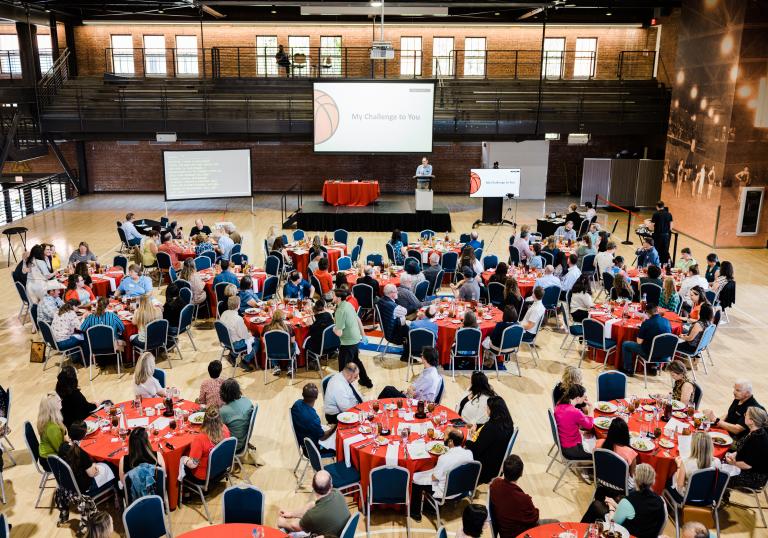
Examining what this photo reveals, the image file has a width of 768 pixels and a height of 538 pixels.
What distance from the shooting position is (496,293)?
13.1m

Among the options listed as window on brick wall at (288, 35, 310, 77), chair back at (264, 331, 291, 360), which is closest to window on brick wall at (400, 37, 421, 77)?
window on brick wall at (288, 35, 310, 77)

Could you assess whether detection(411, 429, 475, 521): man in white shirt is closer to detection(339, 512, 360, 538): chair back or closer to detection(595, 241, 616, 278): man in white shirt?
detection(339, 512, 360, 538): chair back

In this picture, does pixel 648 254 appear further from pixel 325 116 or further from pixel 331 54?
pixel 331 54

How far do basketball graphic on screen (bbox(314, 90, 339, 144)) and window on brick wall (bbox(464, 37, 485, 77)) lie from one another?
8655mm

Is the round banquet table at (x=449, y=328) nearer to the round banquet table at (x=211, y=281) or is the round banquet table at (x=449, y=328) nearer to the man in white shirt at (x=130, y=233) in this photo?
the round banquet table at (x=211, y=281)

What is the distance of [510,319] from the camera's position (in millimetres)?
10820

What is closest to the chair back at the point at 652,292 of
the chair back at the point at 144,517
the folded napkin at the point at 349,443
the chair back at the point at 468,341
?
the chair back at the point at 468,341

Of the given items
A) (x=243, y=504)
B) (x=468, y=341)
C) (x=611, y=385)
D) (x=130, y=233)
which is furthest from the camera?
(x=130, y=233)

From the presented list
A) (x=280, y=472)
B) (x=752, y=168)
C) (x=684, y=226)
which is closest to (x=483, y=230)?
(x=684, y=226)

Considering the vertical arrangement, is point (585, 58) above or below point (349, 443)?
above

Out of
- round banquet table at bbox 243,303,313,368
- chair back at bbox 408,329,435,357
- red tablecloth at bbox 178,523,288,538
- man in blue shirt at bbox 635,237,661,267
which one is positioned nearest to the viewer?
red tablecloth at bbox 178,523,288,538

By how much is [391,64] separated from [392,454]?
81.4 ft

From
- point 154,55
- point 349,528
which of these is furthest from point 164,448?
point 154,55

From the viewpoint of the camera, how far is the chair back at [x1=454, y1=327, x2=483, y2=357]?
10.7 meters
